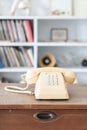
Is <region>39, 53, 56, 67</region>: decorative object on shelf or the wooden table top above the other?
the wooden table top

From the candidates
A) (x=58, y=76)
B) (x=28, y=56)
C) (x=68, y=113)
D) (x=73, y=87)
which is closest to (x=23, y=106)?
(x=68, y=113)

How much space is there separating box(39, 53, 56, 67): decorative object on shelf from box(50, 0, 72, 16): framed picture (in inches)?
19.8

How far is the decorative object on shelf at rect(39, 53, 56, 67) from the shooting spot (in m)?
2.95

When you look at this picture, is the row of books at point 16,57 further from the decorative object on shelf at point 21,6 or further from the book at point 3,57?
the decorative object on shelf at point 21,6

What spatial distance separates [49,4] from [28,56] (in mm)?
651

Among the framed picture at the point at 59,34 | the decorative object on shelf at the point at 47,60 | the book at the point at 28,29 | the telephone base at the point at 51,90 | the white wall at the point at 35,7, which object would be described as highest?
the telephone base at the point at 51,90

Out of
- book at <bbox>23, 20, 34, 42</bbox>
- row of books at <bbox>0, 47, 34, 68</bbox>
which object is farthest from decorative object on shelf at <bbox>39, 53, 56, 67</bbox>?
book at <bbox>23, 20, 34, 42</bbox>

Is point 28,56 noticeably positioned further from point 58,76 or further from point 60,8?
point 58,76

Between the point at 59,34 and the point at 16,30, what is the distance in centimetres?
51

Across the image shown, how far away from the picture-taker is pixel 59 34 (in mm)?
2986

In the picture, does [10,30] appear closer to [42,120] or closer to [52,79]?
[52,79]

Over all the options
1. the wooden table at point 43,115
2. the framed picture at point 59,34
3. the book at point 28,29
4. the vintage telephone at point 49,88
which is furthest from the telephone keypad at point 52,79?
the framed picture at point 59,34

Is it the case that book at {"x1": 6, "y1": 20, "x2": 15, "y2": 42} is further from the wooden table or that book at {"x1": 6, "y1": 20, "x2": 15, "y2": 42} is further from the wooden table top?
the wooden table

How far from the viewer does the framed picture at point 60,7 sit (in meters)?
2.87
